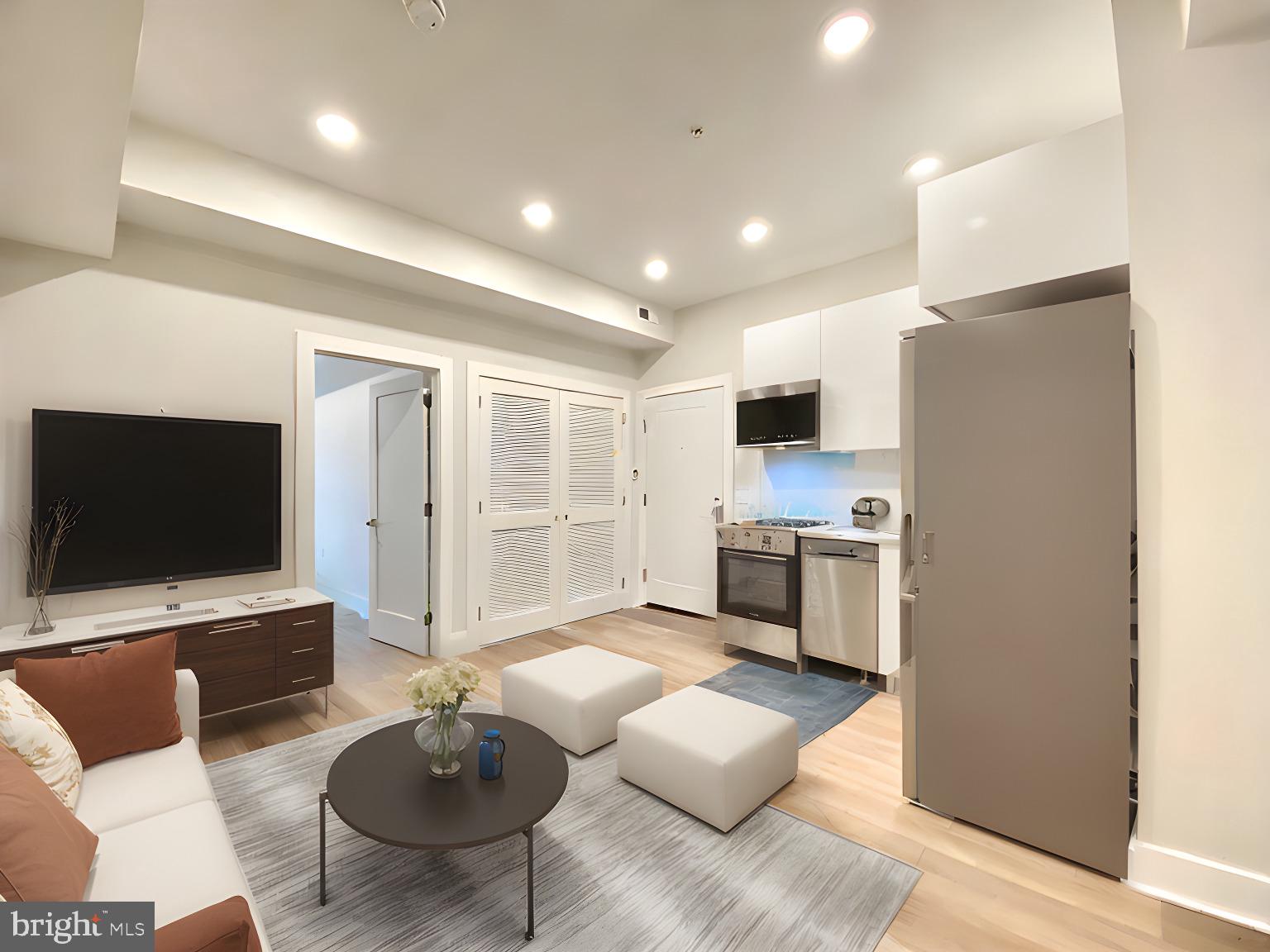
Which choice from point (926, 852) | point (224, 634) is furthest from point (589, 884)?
point (224, 634)

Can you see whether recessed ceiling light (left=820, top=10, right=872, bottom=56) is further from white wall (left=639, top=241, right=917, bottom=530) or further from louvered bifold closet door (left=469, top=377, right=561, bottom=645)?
louvered bifold closet door (left=469, top=377, right=561, bottom=645)

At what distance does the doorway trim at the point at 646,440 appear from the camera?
15.9ft

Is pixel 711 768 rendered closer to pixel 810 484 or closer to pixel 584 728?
pixel 584 728

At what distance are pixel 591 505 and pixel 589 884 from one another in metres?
3.56

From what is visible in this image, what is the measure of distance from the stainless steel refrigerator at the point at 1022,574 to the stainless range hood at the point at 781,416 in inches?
66.2

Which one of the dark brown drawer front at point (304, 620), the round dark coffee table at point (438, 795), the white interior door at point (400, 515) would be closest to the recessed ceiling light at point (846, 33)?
the round dark coffee table at point (438, 795)

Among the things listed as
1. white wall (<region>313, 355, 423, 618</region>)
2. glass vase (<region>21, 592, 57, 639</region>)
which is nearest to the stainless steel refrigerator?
glass vase (<region>21, 592, 57, 639</region>)

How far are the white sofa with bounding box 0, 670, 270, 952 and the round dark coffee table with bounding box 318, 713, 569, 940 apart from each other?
269mm

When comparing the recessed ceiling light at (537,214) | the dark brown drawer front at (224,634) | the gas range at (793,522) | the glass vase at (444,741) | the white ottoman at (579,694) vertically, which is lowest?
the white ottoman at (579,694)

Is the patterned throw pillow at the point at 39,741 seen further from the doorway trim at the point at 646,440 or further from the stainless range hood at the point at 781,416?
the doorway trim at the point at 646,440

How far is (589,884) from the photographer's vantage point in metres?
1.77

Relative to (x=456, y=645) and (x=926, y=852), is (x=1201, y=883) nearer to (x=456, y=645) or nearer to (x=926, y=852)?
(x=926, y=852)

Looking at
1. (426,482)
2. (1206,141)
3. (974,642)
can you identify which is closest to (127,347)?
(426,482)

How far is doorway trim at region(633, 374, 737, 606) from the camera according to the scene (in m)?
4.84
